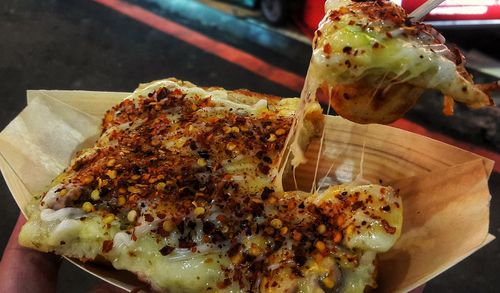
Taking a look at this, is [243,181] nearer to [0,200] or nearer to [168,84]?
[168,84]

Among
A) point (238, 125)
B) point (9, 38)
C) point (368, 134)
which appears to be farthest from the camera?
point (9, 38)

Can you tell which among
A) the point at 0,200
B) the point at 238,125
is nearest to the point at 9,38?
the point at 0,200

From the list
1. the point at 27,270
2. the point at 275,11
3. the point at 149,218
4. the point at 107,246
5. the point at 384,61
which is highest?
the point at 384,61

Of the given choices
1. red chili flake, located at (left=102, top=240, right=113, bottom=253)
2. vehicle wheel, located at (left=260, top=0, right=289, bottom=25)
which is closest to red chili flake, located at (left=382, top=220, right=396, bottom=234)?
red chili flake, located at (left=102, top=240, right=113, bottom=253)

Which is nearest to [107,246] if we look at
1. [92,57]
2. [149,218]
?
[149,218]

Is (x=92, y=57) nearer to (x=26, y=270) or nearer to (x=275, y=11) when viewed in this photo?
(x=275, y=11)

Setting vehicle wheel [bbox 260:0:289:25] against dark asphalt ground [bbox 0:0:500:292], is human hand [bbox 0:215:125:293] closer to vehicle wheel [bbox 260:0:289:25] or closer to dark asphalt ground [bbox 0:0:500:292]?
dark asphalt ground [bbox 0:0:500:292]

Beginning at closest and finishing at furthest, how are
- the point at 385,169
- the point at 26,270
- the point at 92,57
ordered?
the point at 26,270 → the point at 385,169 → the point at 92,57
